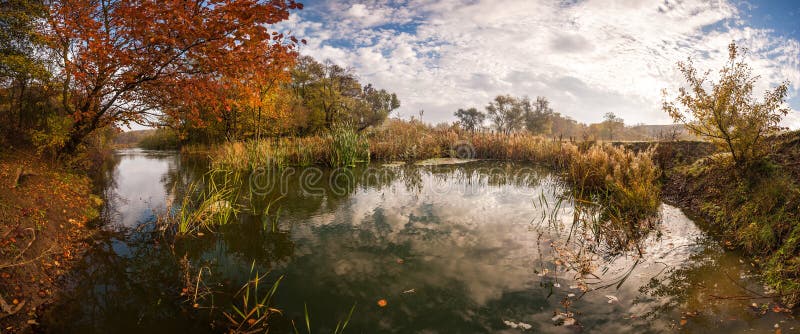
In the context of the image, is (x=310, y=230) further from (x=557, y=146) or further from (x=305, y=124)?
(x=305, y=124)

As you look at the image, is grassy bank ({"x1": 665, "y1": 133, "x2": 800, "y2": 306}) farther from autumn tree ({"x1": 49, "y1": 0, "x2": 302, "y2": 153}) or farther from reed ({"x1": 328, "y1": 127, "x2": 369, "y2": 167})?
reed ({"x1": 328, "y1": 127, "x2": 369, "y2": 167})

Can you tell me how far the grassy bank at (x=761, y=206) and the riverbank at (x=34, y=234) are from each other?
7.52 meters

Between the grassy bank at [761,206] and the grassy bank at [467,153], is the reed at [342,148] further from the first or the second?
the grassy bank at [761,206]

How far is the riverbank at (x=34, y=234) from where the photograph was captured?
3234 millimetres

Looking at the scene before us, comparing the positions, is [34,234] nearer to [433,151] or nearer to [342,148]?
[342,148]

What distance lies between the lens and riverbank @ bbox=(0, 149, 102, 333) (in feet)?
10.6

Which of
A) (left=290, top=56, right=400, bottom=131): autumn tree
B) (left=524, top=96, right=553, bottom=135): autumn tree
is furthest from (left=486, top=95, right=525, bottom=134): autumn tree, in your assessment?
(left=290, top=56, right=400, bottom=131): autumn tree

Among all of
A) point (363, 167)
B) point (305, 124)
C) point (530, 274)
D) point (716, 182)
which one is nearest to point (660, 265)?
point (530, 274)

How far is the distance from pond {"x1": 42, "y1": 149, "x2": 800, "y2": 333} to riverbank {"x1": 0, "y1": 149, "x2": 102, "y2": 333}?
0.66ft

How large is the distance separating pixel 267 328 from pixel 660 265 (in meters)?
4.75

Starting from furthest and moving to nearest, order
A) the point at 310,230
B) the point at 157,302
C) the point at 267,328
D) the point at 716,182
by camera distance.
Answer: the point at 716,182
the point at 310,230
the point at 157,302
the point at 267,328

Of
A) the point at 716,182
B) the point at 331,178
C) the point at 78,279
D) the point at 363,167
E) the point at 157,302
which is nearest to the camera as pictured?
the point at 157,302

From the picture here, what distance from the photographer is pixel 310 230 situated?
576 cm

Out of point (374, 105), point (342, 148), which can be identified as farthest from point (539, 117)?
point (342, 148)
